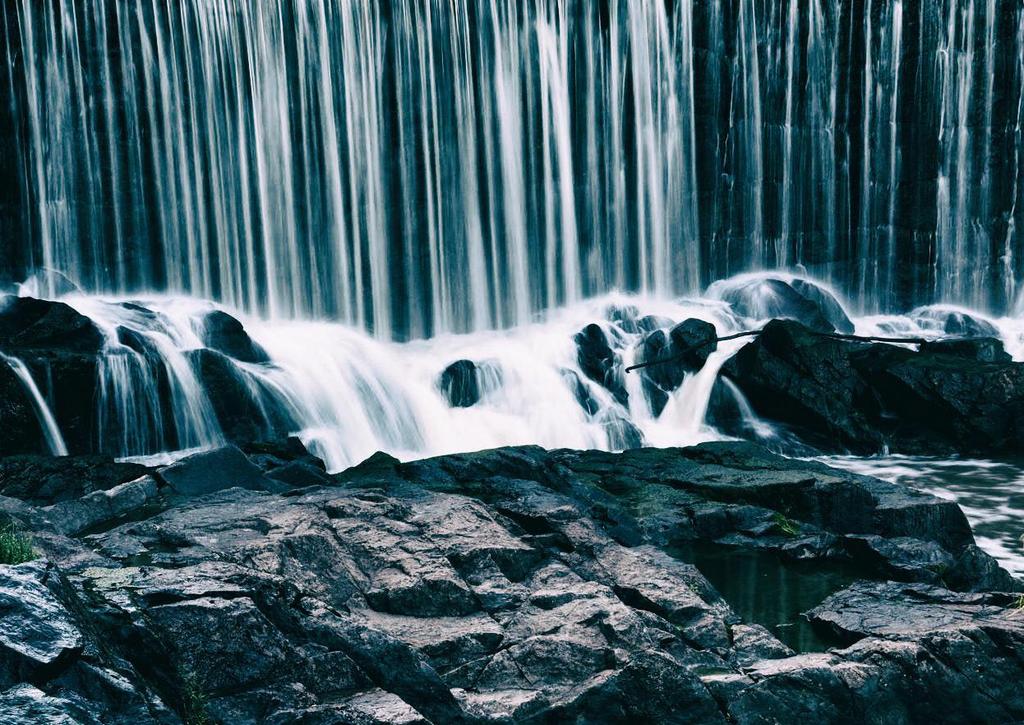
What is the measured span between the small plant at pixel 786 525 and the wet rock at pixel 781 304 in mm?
11531

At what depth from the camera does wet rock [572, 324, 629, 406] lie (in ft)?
Result: 56.0

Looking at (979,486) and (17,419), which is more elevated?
(17,419)

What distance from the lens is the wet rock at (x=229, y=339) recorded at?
1550 centimetres

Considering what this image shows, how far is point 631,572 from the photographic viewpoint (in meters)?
6.88

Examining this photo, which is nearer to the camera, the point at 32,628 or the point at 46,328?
the point at 32,628

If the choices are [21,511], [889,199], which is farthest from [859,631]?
[889,199]

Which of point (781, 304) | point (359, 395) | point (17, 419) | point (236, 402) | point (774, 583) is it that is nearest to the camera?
point (774, 583)

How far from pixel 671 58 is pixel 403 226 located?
8562mm

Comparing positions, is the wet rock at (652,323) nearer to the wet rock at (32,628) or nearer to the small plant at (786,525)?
the small plant at (786,525)

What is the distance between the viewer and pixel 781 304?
69.6 ft

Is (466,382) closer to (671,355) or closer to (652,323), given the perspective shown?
(671,355)

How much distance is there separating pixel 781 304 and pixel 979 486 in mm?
8345

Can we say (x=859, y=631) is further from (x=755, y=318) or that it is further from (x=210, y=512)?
(x=755, y=318)

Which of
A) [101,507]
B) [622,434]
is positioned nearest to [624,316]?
[622,434]
